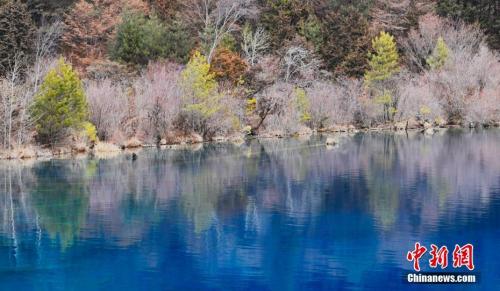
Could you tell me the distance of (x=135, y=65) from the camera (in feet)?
199

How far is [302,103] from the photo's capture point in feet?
193

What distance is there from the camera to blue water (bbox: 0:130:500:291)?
16.1 meters

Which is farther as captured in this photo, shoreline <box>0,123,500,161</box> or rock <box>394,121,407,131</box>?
A: rock <box>394,121,407,131</box>

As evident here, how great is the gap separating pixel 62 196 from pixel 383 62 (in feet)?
155

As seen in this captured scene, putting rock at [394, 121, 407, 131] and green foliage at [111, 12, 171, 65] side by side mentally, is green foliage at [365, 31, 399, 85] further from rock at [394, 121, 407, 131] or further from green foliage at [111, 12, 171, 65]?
green foliage at [111, 12, 171, 65]

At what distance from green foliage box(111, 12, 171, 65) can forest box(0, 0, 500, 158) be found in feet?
0.39

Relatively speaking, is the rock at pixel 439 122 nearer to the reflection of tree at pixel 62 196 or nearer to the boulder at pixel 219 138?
the boulder at pixel 219 138

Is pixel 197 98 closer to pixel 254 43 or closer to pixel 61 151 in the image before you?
pixel 61 151

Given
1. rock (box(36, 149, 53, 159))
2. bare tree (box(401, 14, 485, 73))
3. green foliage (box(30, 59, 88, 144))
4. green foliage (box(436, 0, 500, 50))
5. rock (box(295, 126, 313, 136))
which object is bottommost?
rock (box(36, 149, 53, 159))

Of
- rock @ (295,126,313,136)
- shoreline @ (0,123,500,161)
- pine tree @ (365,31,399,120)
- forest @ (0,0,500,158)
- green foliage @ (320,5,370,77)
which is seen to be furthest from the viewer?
green foliage @ (320,5,370,77)

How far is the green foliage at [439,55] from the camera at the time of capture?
70062 mm

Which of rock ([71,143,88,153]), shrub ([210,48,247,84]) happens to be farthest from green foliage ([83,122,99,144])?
shrub ([210,48,247,84])

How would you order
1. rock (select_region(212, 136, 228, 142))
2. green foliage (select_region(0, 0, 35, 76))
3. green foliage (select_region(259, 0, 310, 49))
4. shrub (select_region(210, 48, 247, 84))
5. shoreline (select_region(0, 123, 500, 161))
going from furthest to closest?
green foliage (select_region(259, 0, 310, 49)), shrub (select_region(210, 48, 247, 84)), rock (select_region(212, 136, 228, 142)), green foliage (select_region(0, 0, 35, 76)), shoreline (select_region(0, 123, 500, 161))

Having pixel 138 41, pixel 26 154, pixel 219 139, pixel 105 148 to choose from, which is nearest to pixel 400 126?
pixel 219 139
